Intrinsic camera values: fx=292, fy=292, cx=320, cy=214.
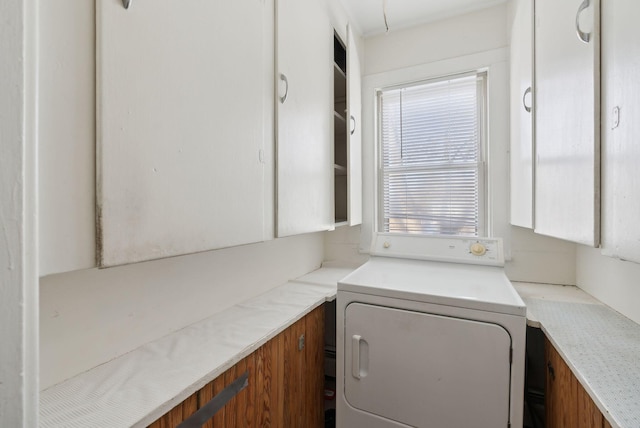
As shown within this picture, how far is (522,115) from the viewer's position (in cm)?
172

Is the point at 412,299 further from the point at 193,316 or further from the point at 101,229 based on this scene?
the point at 101,229

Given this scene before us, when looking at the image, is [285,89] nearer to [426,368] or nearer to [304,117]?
[304,117]

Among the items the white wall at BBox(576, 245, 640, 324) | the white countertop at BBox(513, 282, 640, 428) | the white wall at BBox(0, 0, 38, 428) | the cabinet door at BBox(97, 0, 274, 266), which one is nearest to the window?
the white wall at BBox(576, 245, 640, 324)

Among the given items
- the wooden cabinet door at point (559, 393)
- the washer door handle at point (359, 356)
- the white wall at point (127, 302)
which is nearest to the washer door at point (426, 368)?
the washer door handle at point (359, 356)

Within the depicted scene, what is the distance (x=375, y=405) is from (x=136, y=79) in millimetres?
1678

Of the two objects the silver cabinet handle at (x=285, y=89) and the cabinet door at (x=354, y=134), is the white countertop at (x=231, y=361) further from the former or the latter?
the silver cabinet handle at (x=285, y=89)

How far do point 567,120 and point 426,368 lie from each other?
1212 millimetres

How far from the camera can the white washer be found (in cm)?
127

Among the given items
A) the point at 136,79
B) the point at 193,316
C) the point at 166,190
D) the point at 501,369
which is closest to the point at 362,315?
the point at 501,369

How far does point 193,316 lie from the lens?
1332mm

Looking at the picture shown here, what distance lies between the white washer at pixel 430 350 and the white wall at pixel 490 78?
525 mm

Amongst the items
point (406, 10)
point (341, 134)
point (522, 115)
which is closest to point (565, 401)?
point (522, 115)

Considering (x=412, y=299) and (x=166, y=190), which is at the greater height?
(x=166, y=190)

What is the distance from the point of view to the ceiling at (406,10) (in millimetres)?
2105
